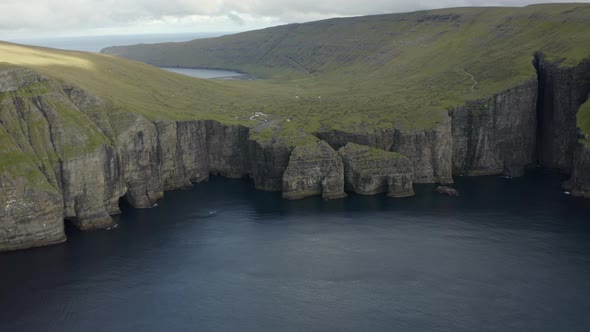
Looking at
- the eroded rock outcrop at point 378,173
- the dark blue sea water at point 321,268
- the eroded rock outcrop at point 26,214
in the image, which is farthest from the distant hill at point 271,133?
the dark blue sea water at point 321,268

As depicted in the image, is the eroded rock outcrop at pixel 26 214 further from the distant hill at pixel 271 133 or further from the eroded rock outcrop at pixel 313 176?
the eroded rock outcrop at pixel 313 176

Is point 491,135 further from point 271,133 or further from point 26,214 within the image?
point 26,214

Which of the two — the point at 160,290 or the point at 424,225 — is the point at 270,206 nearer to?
the point at 424,225

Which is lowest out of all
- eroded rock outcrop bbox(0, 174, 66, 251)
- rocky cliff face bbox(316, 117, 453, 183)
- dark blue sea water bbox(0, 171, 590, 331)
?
dark blue sea water bbox(0, 171, 590, 331)

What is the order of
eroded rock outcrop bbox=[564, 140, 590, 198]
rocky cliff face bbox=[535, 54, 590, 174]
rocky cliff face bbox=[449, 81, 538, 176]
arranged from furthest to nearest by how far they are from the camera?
rocky cliff face bbox=[449, 81, 538, 176] < rocky cliff face bbox=[535, 54, 590, 174] < eroded rock outcrop bbox=[564, 140, 590, 198]

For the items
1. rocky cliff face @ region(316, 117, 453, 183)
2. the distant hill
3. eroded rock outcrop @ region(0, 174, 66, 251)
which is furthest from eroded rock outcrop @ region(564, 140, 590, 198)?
eroded rock outcrop @ region(0, 174, 66, 251)

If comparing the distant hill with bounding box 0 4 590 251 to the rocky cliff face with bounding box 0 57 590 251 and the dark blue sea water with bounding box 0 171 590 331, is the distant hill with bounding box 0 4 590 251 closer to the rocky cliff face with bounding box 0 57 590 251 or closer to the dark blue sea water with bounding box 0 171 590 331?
the rocky cliff face with bounding box 0 57 590 251
